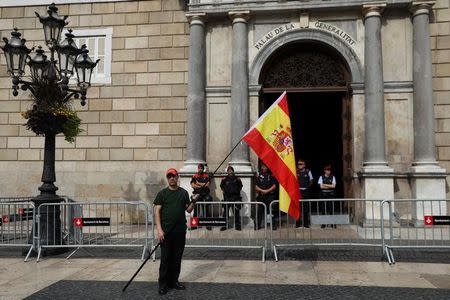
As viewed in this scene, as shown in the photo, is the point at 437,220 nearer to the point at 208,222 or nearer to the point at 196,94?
the point at 208,222

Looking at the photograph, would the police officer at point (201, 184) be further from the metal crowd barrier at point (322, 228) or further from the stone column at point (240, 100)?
the metal crowd barrier at point (322, 228)

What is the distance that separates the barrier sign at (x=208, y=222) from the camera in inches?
320

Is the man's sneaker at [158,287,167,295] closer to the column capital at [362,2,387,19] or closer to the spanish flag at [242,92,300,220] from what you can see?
the spanish flag at [242,92,300,220]

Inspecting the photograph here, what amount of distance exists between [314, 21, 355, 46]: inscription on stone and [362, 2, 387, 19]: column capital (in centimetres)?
74

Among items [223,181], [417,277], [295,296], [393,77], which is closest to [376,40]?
[393,77]

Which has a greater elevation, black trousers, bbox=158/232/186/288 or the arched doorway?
the arched doorway

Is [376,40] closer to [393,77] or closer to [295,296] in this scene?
[393,77]

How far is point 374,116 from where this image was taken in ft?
37.7

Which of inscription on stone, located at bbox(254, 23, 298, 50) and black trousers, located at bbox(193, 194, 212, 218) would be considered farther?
inscription on stone, located at bbox(254, 23, 298, 50)

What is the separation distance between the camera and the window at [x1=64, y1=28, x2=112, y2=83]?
1348 cm

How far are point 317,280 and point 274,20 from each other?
8287mm

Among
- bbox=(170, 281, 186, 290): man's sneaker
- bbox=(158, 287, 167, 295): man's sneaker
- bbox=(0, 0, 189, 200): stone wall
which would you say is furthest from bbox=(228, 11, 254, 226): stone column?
bbox=(158, 287, 167, 295): man's sneaker

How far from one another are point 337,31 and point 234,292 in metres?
8.79

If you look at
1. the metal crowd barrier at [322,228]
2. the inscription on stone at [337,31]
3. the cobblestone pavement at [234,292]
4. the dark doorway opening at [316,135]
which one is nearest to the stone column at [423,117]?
the inscription on stone at [337,31]
